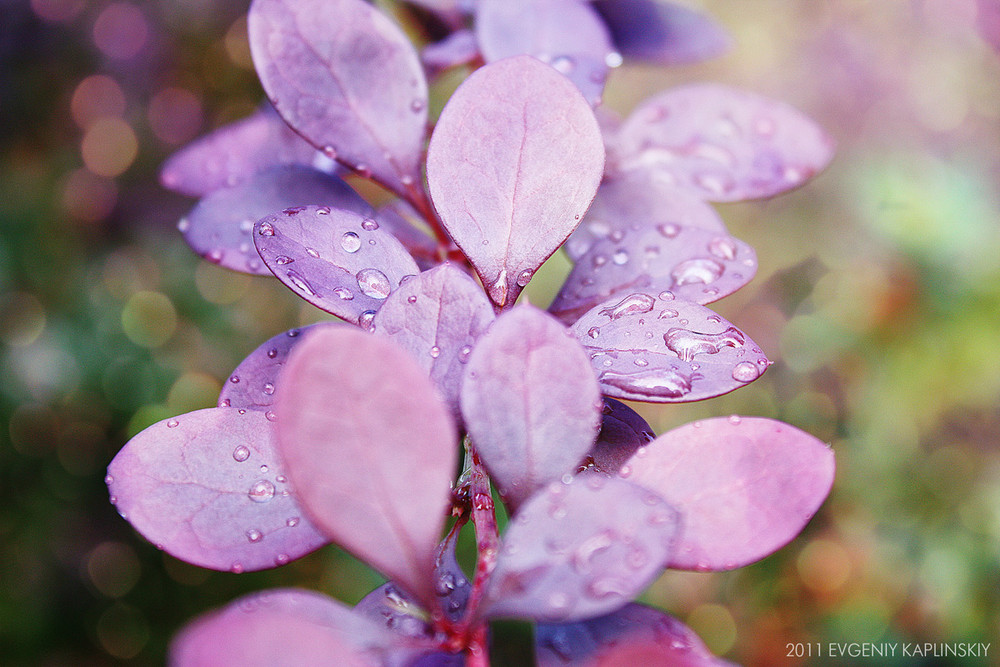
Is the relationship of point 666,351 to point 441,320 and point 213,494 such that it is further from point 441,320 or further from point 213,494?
point 213,494

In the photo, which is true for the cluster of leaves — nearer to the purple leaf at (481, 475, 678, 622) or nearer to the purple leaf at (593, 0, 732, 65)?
the purple leaf at (481, 475, 678, 622)

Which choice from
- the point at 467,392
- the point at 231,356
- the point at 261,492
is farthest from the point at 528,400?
the point at 231,356

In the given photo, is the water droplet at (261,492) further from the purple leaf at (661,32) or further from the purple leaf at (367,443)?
the purple leaf at (661,32)

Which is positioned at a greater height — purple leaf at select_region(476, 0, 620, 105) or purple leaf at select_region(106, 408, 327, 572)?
purple leaf at select_region(476, 0, 620, 105)

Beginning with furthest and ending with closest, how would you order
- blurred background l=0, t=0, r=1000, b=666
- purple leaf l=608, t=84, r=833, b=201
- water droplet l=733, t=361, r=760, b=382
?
1. blurred background l=0, t=0, r=1000, b=666
2. purple leaf l=608, t=84, r=833, b=201
3. water droplet l=733, t=361, r=760, b=382

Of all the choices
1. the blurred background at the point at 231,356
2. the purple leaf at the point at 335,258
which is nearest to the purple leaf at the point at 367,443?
the purple leaf at the point at 335,258

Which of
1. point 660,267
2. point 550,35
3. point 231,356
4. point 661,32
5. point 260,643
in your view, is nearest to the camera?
point 260,643

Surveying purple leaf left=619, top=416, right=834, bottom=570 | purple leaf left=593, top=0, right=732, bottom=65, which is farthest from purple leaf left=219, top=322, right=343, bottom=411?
purple leaf left=593, top=0, right=732, bottom=65
